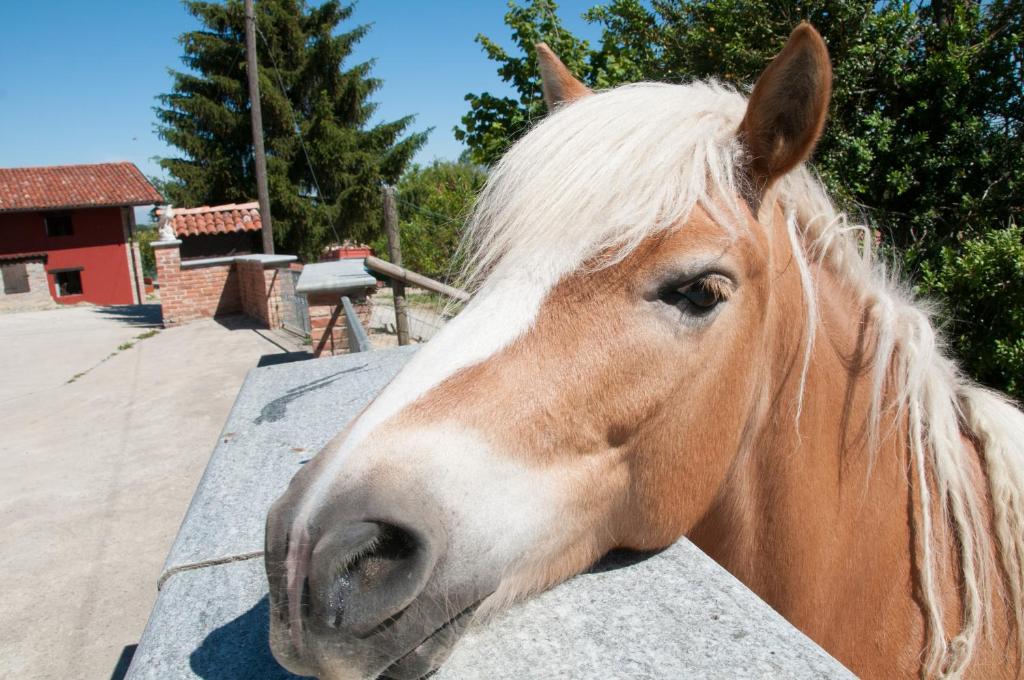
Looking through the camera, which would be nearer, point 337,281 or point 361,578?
point 361,578

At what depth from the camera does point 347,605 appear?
0.95 metres

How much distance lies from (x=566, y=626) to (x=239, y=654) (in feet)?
2.16

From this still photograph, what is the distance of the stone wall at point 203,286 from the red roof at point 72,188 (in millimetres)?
18317

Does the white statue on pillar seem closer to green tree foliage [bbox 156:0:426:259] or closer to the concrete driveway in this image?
the concrete driveway

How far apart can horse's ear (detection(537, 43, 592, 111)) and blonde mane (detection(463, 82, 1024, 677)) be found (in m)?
0.31

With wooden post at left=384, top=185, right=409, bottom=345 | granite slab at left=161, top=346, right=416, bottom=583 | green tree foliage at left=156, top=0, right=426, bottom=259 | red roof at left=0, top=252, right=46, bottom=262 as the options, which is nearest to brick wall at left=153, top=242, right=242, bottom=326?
green tree foliage at left=156, top=0, right=426, bottom=259

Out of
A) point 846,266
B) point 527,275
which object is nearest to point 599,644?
point 527,275

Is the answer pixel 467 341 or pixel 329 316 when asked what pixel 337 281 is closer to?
pixel 329 316

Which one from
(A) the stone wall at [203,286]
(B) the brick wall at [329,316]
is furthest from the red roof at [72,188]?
(B) the brick wall at [329,316]

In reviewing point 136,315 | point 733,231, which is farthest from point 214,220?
point 733,231

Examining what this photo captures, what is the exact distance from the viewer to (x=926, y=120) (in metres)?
4.14

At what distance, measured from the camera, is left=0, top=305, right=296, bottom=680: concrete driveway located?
3.84 metres

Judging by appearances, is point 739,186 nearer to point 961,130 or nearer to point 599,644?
point 599,644

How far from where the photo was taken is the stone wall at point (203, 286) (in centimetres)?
1570
